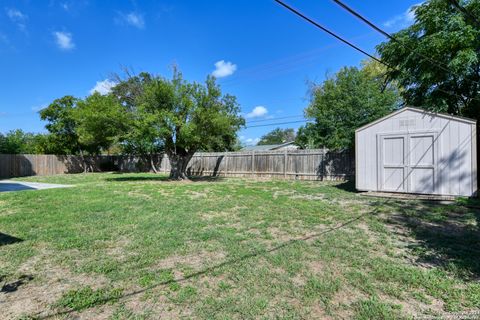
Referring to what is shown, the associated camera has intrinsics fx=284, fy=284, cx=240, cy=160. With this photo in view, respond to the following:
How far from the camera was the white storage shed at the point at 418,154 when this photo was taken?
741cm

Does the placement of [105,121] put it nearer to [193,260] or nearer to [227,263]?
[193,260]

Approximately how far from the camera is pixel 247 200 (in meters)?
7.88

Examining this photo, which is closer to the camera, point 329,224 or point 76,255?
point 76,255

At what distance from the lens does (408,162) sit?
27.1 feet

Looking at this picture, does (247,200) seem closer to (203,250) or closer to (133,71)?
(203,250)

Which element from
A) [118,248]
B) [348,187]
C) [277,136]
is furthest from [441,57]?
[277,136]

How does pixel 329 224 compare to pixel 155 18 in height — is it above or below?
below

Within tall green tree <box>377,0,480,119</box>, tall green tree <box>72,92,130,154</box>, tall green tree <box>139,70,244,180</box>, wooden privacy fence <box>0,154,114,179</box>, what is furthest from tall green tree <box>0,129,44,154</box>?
tall green tree <box>377,0,480,119</box>

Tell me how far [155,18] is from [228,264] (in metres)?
13.5

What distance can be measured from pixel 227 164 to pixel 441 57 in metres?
11.7

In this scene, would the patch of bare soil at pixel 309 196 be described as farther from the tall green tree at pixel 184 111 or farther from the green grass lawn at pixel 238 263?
the tall green tree at pixel 184 111

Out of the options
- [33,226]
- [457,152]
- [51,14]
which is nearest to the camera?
[33,226]

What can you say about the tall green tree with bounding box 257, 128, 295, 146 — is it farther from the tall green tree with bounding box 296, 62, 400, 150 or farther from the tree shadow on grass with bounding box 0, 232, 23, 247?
the tree shadow on grass with bounding box 0, 232, 23, 247

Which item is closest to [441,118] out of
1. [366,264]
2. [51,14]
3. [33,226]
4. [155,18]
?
[366,264]
